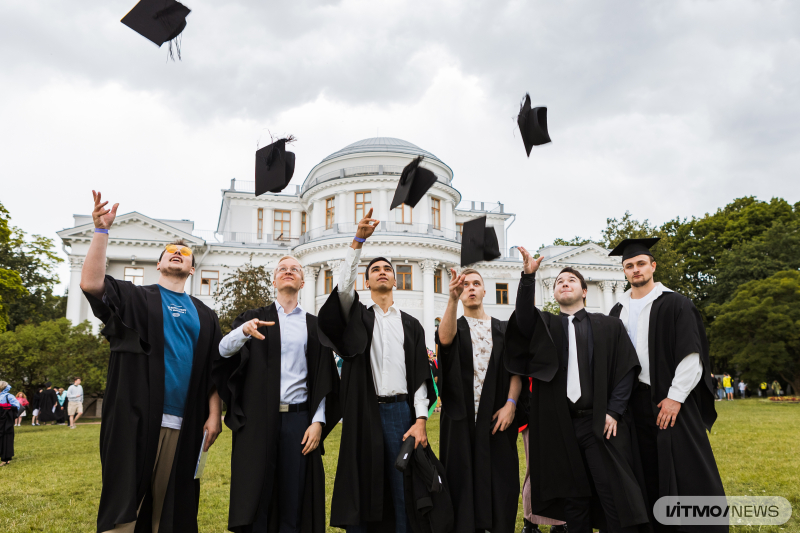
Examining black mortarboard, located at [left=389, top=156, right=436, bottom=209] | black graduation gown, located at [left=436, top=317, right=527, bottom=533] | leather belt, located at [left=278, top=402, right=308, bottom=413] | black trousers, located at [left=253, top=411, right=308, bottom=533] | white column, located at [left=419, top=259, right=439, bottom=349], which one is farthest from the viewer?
white column, located at [left=419, top=259, right=439, bottom=349]

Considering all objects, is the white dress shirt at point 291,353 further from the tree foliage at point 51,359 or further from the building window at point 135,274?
the building window at point 135,274

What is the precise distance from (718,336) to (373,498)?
37.9m

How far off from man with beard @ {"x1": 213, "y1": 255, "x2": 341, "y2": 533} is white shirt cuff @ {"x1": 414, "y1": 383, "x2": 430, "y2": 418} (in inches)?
25.2

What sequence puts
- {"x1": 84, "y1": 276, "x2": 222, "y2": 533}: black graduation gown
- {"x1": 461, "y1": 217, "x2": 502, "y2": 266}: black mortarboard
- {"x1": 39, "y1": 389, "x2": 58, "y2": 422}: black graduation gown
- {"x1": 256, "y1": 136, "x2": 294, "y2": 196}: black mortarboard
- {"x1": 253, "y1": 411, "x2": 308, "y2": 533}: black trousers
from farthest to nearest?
{"x1": 39, "y1": 389, "x2": 58, "y2": 422}: black graduation gown < {"x1": 256, "y1": 136, "x2": 294, "y2": 196}: black mortarboard < {"x1": 461, "y1": 217, "x2": 502, "y2": 266}: black mortarboard < {"x1": 253, "y1": 411, "x2": 308, "y2": 533}: black trousers < {"x1": 84, "y1": 276, "x2": 222, "y2": 533}: black graduation gown

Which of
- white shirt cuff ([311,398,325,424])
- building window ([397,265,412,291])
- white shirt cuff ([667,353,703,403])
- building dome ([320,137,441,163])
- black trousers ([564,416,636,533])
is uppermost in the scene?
building dome ([320,137,441,163])

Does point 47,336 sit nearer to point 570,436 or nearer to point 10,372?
point 10,372

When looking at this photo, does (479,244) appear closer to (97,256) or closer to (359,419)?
(359,419)

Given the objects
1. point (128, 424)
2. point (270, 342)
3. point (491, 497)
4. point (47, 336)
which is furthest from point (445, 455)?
point (47, 336)

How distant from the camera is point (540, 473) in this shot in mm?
4449

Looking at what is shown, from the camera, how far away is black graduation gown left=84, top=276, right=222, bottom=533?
3.65 meters

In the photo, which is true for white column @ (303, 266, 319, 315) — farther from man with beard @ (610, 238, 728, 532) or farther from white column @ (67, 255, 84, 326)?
man with beard @ (610, 238, 728, 532)

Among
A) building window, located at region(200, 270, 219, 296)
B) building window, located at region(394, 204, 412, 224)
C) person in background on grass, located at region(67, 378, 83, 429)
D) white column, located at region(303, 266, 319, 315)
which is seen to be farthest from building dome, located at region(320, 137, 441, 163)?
person in background on grass, located at region(67, 378, 83, 429)

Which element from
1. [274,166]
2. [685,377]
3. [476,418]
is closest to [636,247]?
[685,377]

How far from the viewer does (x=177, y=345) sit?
4125 mm
